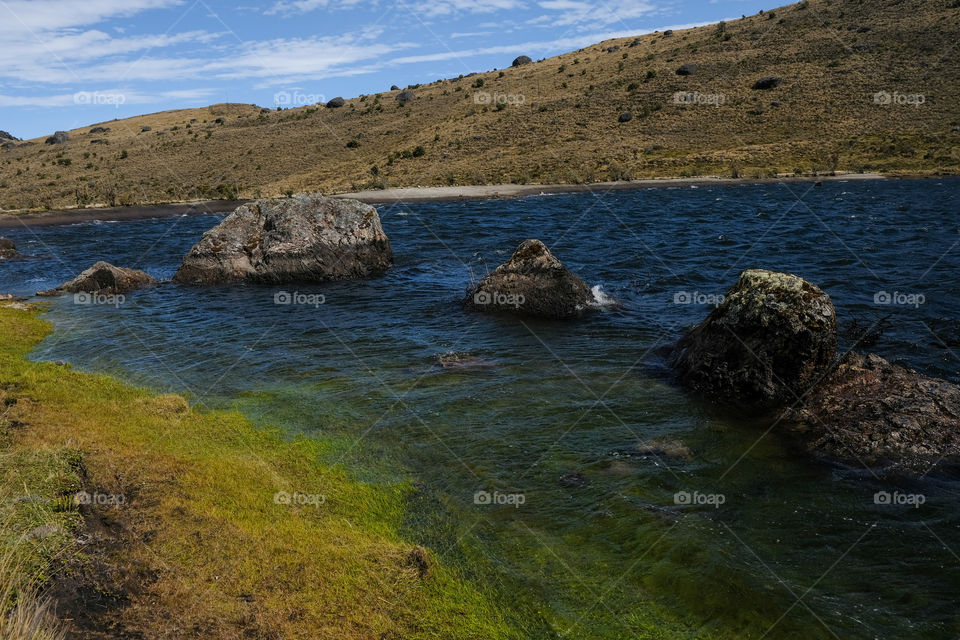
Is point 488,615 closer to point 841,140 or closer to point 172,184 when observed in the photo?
point 841,140

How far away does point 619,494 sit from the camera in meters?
9.16

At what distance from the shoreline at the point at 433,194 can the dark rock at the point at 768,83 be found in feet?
107

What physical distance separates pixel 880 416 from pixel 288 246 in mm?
21529

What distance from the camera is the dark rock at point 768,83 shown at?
9156cm

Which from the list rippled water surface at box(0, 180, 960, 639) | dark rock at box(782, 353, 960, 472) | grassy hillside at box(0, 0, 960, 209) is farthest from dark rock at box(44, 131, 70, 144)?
dark rock at box(782, 353, 960, 472)

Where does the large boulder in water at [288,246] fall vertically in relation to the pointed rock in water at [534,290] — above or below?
above

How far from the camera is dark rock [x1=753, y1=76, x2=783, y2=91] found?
91.6 meters

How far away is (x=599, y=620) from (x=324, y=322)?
14.7 metres

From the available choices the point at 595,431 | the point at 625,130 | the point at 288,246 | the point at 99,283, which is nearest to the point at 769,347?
the point at 595,431

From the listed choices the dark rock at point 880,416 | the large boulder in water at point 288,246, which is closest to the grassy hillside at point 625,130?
the large boulder in water at point 288,246

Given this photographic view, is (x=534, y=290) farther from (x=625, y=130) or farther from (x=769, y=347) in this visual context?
(x=625, y=130)

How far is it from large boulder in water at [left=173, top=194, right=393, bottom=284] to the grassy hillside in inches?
1854

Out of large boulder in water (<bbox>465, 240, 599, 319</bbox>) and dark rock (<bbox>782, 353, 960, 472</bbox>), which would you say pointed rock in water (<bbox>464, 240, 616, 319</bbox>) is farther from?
dark rock (<bbox>782, 353, 960, 472</bbox>)

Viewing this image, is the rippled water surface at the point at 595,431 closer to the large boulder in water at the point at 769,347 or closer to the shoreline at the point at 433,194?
the large boulder in water at the point at 769,347
